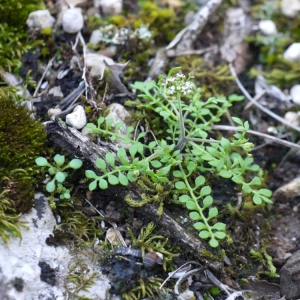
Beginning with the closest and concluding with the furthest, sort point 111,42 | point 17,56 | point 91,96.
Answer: point 91,96, point 17,56, point 111,42

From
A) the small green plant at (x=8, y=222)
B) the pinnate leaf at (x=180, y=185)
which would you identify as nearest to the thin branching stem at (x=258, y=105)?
the pinnate leaf at (x=180, y=185)

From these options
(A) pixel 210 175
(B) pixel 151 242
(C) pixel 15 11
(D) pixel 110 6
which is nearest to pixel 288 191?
(A) pixel 210 175

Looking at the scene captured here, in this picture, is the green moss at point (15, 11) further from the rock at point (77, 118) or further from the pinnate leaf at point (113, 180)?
the pinnate leaf at point (113, 180)

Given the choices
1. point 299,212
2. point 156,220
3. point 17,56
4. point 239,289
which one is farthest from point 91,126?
point 299,212

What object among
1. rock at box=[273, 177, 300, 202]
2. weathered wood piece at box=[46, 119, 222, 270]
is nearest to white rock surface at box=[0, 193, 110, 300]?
weathered wood piece at box=[46, 119, 222, 270]

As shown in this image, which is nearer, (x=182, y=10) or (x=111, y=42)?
(x=111, y=42)

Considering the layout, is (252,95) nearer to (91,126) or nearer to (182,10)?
(182,10)

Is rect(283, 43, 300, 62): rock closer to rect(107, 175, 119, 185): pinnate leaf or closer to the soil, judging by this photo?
the soil
